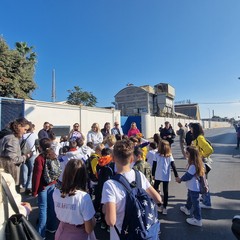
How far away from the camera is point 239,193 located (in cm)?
583

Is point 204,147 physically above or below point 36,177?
above

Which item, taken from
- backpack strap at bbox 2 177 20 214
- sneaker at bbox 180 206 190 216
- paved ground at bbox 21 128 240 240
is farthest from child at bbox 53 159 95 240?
sneaker at bbox 180 206 190 216

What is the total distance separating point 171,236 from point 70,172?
2.30 meters

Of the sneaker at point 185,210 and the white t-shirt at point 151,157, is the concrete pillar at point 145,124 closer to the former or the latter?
the white t-shirt at point 151,157

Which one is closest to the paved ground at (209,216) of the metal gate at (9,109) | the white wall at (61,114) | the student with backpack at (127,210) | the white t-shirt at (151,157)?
the white t-shirt at (151,157)

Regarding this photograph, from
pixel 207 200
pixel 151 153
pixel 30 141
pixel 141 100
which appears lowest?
pixel 207 200

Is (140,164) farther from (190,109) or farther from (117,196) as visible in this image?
(190,109)

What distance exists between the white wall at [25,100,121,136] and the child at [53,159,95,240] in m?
8.27

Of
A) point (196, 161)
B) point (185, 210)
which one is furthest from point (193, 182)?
point (185, 210)

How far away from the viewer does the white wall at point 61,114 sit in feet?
34.1

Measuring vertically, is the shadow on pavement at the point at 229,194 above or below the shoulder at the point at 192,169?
below

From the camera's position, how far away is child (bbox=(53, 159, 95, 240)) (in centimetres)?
231

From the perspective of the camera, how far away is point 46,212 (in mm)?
3672

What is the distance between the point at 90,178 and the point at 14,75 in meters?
14.7
